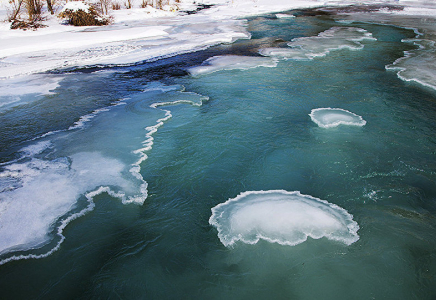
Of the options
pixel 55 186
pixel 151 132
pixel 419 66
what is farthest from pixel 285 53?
pixel 55 186

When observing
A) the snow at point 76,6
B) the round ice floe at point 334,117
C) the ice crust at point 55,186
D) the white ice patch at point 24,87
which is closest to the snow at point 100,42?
the snow at point 76,6

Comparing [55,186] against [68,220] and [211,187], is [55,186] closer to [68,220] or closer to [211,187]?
[68,220]

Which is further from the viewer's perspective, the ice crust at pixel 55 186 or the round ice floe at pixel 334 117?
the round ice floe at pixel 334 117

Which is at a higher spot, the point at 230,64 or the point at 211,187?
the point at 230,64

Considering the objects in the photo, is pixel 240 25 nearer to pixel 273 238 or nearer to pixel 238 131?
pixel 238 131

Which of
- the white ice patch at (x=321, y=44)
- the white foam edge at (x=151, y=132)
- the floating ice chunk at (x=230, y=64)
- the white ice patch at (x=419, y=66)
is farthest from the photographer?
the white ice patch at (x=321, y=44)


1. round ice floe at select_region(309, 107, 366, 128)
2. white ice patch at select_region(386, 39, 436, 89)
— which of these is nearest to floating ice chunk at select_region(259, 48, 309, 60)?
white ice patch at select_region(386, 39, 436, 89)

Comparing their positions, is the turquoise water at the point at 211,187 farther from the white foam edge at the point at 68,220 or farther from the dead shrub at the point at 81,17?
the dead shrub at the point at 81,17
